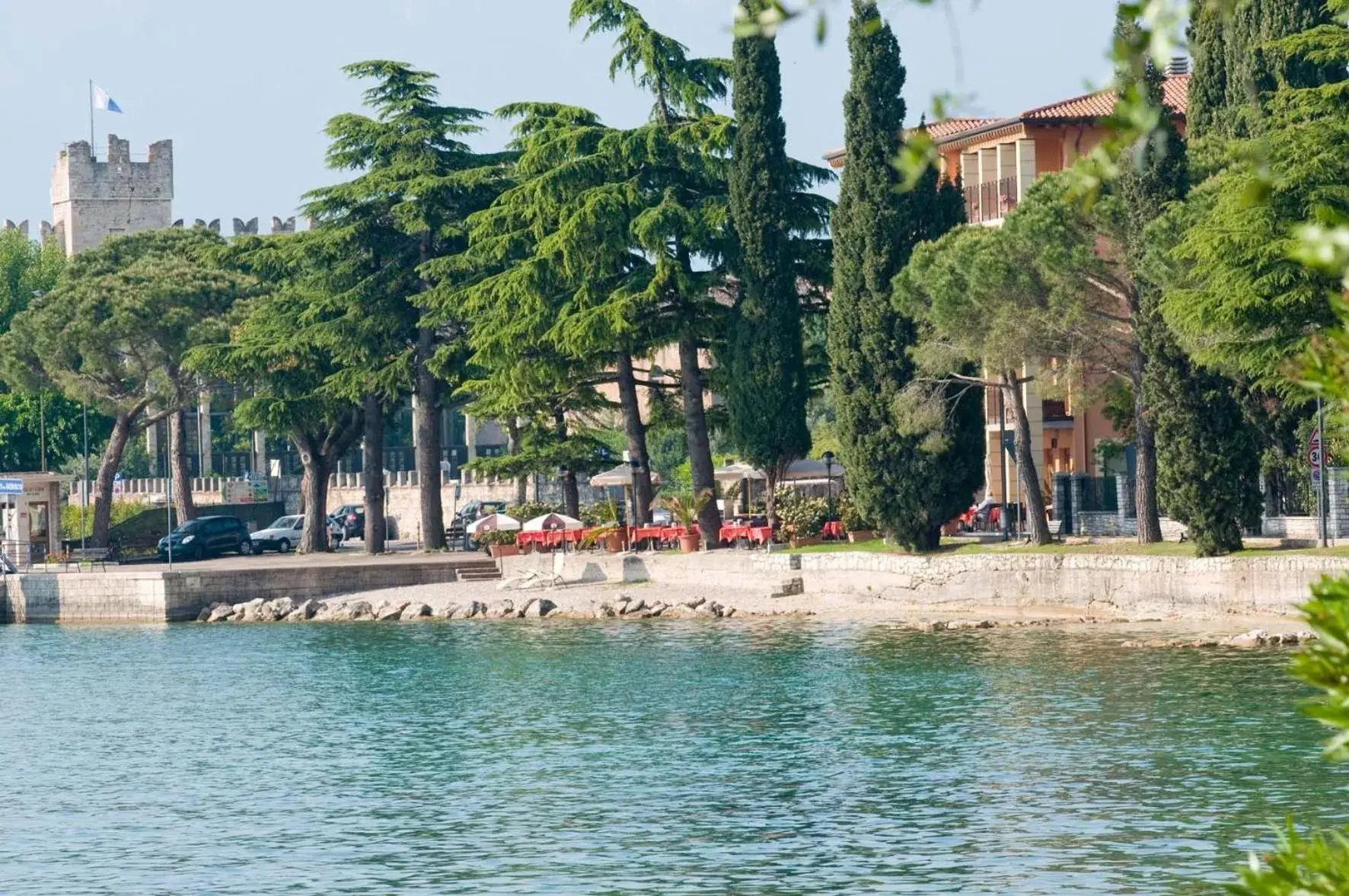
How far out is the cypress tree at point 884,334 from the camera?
1657 inches

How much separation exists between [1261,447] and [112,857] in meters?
25.5

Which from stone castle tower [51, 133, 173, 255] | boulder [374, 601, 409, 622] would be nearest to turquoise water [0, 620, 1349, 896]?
boulder [374, 601, 409, 622]

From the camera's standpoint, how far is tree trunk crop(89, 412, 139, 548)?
6781 centimetres

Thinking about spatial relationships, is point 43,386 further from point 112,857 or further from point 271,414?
point 112,857

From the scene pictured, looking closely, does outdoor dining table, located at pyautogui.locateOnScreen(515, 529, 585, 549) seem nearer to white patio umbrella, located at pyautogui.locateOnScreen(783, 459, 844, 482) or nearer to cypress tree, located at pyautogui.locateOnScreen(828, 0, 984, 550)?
white patio umbrella, located at pyautogui.locateOnScreen(783, 459, 844, 482)

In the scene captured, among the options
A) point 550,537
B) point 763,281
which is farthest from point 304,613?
point 763,281

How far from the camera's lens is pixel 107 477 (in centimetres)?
6838

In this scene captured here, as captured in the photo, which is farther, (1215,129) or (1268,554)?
(1215,129)

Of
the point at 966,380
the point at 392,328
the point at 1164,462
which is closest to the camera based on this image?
the point at 1164,462

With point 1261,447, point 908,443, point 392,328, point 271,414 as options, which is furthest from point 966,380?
point 271,414

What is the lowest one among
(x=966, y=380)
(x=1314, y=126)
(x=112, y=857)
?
(x=112, y=857)

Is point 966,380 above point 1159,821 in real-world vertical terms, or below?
above

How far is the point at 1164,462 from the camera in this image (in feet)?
118

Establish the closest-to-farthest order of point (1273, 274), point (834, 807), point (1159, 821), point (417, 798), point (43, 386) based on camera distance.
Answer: point (1159, 821)
point (834, 807)
point (417, 798)
point (1273, 274)
point (43, 386)
